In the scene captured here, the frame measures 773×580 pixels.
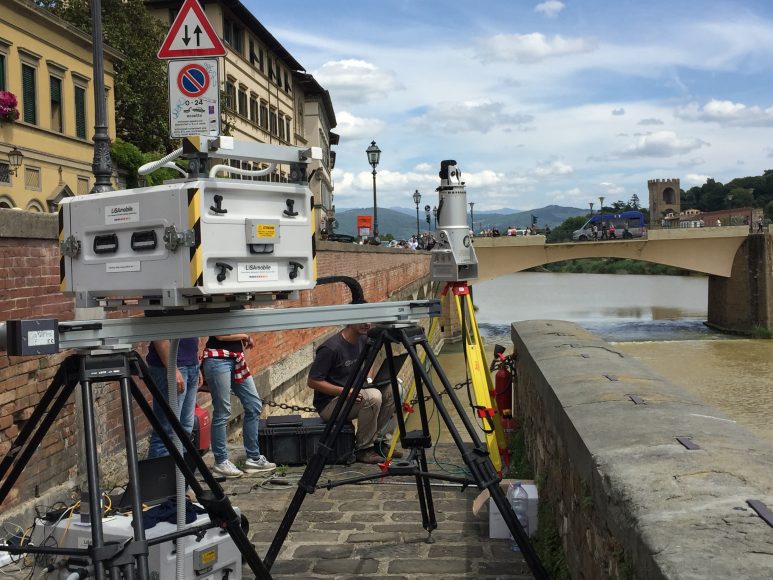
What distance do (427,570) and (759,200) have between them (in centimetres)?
13276

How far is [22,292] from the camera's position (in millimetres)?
5078

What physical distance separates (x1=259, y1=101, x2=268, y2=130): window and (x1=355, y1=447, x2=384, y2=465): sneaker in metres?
40.8

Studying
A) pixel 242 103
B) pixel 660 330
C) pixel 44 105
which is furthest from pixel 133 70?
pixel 660 330

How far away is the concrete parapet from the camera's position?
7.08 ft

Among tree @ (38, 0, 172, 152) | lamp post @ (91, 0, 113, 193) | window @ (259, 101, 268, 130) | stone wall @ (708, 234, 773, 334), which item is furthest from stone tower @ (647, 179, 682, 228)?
lamp post @ (91, 0, 113, 193)

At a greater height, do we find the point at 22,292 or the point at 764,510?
the point at 22,292

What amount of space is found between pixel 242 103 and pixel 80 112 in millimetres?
14710

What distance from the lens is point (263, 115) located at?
4644 cm

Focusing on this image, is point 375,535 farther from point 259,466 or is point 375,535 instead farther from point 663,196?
point 663,196

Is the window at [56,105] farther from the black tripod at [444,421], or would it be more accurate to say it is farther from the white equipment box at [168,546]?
the black tripod at [444,421]

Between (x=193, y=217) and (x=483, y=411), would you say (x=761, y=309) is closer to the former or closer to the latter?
→ (x=483, y=411)

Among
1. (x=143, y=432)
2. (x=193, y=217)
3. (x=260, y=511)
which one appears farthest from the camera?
(x=143, y=432)

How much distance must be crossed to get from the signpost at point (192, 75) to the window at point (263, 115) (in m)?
41.1

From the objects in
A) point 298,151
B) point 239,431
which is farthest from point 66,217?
point 239,431
